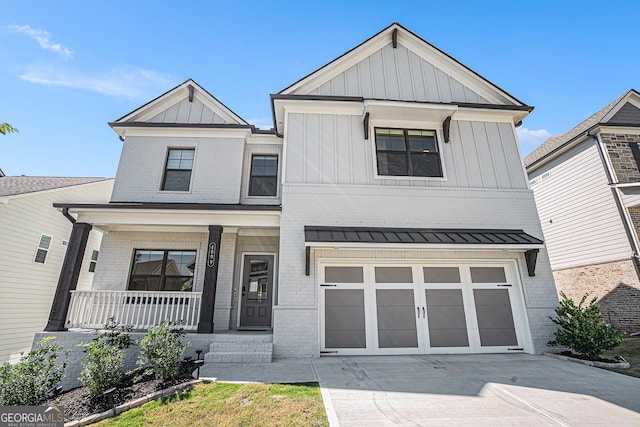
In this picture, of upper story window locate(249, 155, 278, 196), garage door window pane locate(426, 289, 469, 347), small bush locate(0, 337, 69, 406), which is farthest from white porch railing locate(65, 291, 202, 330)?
garage door window pane locate(426, 289, 469, 347)

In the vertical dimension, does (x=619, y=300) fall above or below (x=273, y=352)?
above

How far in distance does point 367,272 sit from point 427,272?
162 cm

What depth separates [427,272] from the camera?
24.8ft

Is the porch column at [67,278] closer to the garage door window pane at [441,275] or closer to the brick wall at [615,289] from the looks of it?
the garage door window pane at [441,275]

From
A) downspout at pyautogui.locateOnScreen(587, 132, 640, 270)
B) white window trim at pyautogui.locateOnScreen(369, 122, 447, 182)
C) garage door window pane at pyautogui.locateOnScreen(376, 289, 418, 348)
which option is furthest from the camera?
downspout at pyautogui.locateOnScreen(587, 132, 640, 270)

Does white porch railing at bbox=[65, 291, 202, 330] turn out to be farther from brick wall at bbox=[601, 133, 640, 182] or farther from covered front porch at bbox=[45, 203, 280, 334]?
brick wall at bbox=[601, 133, 640, 182]

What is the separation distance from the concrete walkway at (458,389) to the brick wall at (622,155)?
9.10 meters

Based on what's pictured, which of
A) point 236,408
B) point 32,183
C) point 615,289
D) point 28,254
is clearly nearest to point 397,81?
point 236,408

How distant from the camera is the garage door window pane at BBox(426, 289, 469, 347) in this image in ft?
23.5

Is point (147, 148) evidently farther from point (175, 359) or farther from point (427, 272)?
point (427, 272)

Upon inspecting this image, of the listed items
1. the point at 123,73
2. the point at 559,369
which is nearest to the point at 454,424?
the point at 559,369

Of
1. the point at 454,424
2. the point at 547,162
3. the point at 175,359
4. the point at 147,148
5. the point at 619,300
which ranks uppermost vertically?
the point at 547,162

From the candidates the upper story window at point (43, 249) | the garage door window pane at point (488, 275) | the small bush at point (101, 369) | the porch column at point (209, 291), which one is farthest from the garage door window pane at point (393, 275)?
the upper story window at point (43, 249)

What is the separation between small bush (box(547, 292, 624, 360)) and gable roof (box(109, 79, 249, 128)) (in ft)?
35.3
